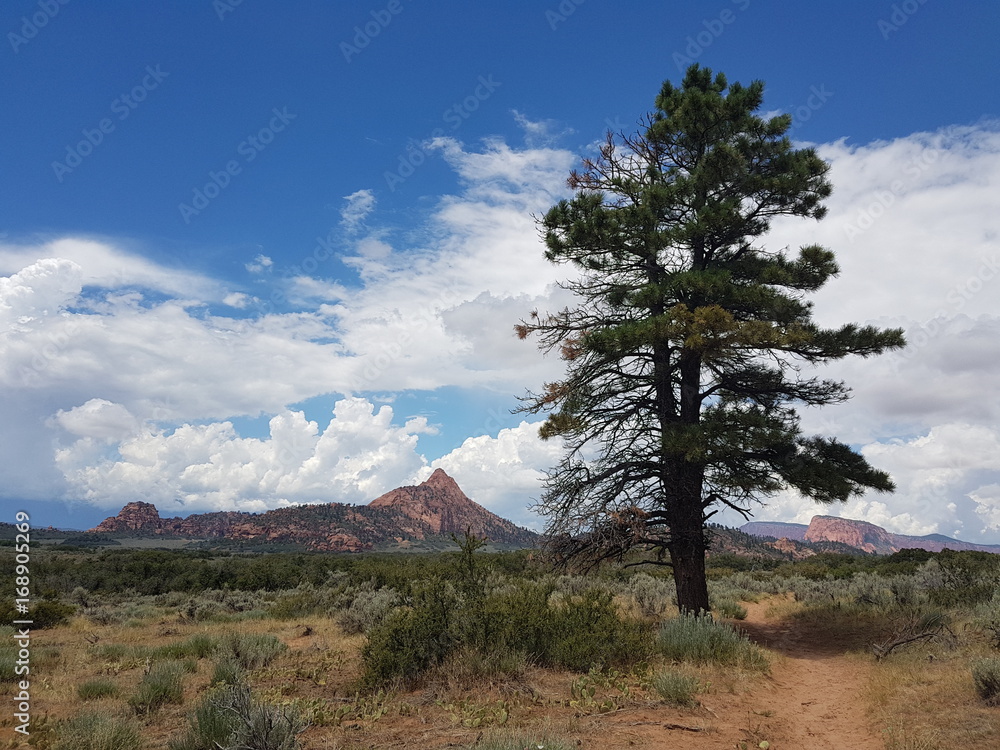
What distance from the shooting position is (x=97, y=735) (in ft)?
18.7

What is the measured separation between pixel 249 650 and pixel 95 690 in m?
2.52

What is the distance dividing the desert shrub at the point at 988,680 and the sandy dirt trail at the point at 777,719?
134cm

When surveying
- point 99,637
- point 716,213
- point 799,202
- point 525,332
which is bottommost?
point 99,637

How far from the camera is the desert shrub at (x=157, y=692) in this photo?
24.6 ft

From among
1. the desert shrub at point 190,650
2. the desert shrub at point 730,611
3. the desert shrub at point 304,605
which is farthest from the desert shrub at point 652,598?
the desert shrub at point 190,650

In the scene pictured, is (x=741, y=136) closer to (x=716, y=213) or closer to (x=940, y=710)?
(x=716, y=213)

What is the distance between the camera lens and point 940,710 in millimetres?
6617

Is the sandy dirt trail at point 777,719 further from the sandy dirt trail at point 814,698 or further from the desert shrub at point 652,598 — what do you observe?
the desert shrub at point 652,598

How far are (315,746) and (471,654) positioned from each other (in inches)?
112

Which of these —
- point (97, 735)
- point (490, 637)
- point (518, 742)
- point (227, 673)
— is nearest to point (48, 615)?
point (227, 673)

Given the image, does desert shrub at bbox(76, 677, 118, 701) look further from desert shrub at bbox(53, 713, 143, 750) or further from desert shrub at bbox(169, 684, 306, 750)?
desert shrub at bbox(169, 684, 306, 750)

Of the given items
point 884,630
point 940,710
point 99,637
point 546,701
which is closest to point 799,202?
point 884,630

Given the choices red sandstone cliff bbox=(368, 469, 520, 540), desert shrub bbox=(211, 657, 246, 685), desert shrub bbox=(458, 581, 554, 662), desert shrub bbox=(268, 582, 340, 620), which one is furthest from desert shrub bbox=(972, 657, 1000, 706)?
red sandstone cliff bbox=(368, 469, 520, 540)

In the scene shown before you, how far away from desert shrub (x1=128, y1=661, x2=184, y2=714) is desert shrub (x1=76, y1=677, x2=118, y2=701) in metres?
0.45
